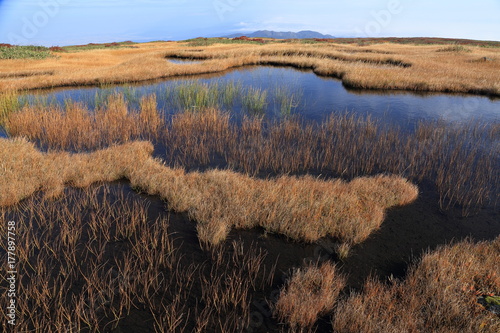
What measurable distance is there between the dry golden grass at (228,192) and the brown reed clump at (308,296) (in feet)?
4.12

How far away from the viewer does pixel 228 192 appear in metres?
7.25

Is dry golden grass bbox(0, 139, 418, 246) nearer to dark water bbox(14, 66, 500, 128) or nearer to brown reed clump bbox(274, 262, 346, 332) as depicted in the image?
brown reed clump bbox(274, 262, 346, 332)

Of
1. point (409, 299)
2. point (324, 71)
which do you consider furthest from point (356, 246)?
point (324, 71)

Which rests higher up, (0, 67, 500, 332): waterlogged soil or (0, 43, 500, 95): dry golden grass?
(0, 43, 500, 95): dry golden grass

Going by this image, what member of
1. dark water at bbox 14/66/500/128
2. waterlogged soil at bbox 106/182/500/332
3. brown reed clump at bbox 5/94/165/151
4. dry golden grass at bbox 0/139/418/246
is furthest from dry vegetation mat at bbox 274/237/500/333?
dark water at bbox 14/66/500/128

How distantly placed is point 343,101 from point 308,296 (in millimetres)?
15566

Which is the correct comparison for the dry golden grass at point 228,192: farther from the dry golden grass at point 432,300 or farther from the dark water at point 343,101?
the dark water at point 343,101

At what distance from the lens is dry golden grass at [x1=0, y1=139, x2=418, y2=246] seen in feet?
20.7

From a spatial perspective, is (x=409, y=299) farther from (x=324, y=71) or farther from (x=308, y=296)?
(x=324, y=71)

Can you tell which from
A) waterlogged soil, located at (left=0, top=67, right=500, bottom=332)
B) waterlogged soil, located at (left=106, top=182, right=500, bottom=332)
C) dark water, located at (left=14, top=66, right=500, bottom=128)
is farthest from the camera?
dark water, located at (left=14, top=66, right=500, bottom=128)

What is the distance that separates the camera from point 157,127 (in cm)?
1308

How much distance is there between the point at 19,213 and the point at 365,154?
10934 millimetres

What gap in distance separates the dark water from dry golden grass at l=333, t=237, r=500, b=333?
10344 millimetres

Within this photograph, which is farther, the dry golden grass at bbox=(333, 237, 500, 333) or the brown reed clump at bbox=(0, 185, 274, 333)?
the brown reed clump at bbox=(0, 185, 274, 333)
